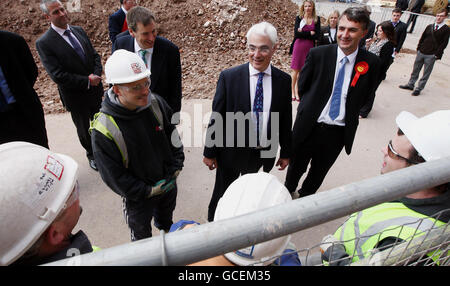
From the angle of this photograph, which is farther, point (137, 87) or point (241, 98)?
point (241, 98)

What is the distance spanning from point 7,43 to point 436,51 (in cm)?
781

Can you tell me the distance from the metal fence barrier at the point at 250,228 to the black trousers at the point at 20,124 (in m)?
2.74

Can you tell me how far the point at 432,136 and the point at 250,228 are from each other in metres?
1.17

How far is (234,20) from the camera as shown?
8.84 metres

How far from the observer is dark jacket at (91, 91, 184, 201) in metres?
1.76

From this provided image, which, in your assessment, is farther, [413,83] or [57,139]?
[413,83]

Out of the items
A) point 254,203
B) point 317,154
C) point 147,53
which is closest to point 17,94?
point 147,53

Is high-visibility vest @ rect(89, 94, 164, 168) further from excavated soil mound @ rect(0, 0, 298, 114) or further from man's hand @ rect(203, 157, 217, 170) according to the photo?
excavated soil mound @ rect(0, 0, 298, 114)

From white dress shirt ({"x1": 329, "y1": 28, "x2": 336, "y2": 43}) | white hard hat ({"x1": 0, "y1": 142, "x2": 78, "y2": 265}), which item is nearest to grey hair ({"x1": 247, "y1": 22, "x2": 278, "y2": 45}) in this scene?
white hard hat ({"x1": 0, "y1": 142, "x2": 78, "y2": 265})

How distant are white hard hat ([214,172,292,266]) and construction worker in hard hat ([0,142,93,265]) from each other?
0.61 m

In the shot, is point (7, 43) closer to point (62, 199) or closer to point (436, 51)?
point (62, 199)

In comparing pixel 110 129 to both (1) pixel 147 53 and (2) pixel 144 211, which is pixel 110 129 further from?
(1) pixel 147 53

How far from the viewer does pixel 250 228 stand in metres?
0.65

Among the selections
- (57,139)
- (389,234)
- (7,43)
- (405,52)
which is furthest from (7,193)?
(405,52)
